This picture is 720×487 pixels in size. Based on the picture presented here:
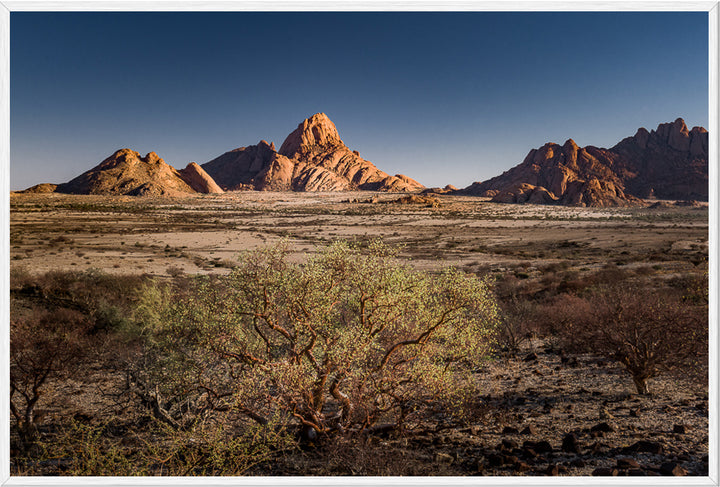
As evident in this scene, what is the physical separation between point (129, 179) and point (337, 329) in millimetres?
188237

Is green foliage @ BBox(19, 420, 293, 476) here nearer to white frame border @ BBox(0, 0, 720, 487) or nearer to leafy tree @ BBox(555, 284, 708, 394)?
white frame border @ BBox(0, 0, 720, 487)

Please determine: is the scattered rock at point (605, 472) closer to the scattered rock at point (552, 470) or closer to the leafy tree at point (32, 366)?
the scattered rock at point (552, 470)

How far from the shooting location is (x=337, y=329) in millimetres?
6562

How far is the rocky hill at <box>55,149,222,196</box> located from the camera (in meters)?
151

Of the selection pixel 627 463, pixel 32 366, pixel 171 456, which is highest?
pixel 171 456

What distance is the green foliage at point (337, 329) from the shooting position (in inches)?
258

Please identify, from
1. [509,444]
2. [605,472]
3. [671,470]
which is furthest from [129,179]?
[671,470]

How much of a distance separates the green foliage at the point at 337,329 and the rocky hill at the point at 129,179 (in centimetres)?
17266

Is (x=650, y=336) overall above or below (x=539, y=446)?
above

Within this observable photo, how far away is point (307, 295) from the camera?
21.7 feet

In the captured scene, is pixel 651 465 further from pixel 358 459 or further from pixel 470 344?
pixel 358 459

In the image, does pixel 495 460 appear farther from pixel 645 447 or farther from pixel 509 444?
pixel 645 447

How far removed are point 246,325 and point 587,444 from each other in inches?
319
